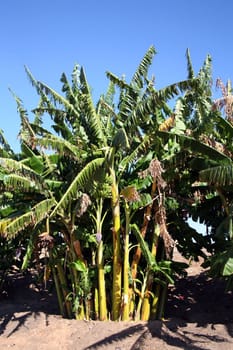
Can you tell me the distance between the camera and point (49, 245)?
34.9 feet

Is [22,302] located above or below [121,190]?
below

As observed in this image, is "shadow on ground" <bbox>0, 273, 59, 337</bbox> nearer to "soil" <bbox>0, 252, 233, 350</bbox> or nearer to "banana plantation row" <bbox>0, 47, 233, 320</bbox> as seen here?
"soil" <bbox>0, 252, 233, 350</bbox>

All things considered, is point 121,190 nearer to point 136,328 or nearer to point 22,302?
point 136,328

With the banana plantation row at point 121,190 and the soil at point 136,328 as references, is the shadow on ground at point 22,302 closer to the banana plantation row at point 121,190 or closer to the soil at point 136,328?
the soil at point 136,328

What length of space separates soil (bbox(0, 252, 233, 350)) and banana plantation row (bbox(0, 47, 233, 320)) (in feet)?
1.89

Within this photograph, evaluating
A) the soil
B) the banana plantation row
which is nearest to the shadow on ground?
the soil

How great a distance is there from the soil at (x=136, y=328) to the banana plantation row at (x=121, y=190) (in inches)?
22.6

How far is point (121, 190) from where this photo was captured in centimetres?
1048

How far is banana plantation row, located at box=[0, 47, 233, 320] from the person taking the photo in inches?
383

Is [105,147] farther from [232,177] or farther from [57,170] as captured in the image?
[232,177]

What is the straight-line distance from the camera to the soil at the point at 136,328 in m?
9.51

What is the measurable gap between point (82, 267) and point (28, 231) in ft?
5.99

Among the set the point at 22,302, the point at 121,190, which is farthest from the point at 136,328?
the point at 22,302

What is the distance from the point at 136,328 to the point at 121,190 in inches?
132
